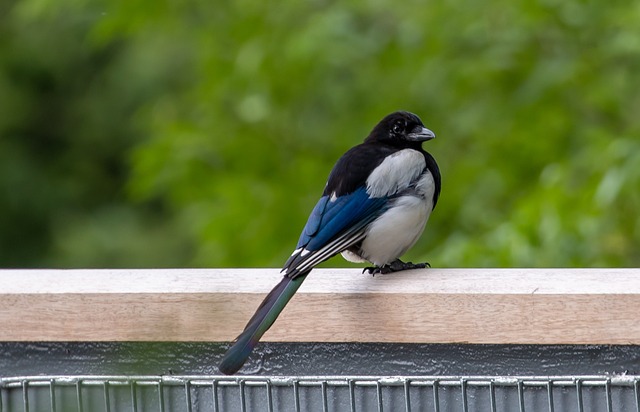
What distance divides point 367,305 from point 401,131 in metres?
1.37

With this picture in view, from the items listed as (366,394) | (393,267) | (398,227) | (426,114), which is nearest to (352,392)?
(366,394)

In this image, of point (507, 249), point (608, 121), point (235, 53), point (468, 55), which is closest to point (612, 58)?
point (608, 121)

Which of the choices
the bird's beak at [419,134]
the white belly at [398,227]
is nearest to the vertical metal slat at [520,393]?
Answer: the white belly at [398,227]

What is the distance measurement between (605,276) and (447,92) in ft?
9.88

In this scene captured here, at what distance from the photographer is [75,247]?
34.0ft

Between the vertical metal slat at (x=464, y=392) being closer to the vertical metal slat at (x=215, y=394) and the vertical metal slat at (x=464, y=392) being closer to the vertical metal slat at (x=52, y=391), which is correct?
the vertical metal slat at (x=215, y=394)

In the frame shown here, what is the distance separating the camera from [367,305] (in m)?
2.09

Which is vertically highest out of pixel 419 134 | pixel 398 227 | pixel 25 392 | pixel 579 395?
pixel 419 134

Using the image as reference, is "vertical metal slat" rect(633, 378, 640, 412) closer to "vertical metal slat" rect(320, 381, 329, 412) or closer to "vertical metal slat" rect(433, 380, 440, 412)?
"vertical metal slat" rect(433, 380, 440, 412)

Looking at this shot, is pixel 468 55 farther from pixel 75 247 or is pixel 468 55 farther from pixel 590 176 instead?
pixel 75 247

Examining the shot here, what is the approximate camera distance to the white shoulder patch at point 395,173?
3.01 m

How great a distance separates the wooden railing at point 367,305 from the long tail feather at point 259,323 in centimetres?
3

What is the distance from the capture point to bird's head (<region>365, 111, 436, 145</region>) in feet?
11.0

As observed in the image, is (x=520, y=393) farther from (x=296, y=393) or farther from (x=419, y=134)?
(x=419, y=134)
